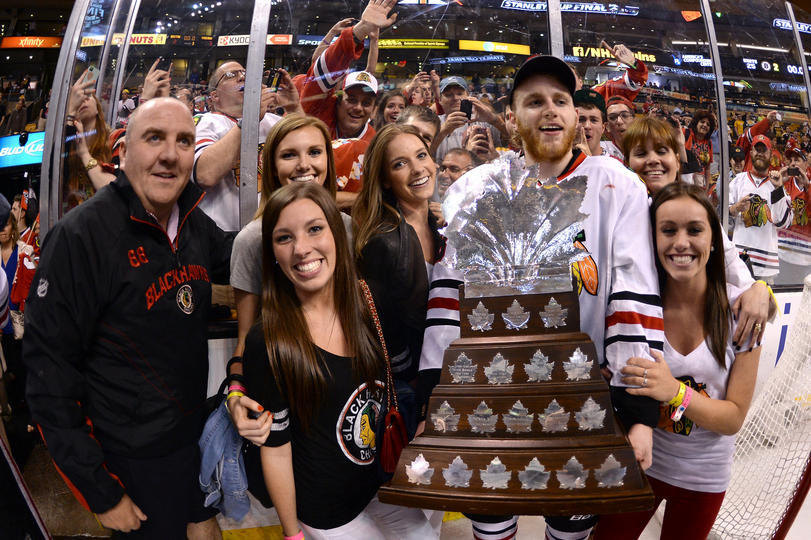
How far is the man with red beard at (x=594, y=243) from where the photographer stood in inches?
68.0

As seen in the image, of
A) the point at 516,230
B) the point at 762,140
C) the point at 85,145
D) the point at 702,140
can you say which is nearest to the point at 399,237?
the point at 516,230

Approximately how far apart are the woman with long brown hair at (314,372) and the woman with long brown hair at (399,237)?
195 mm

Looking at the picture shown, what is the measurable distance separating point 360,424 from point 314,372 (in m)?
0.24

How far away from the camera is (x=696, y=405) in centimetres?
183

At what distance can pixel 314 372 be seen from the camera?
167cm

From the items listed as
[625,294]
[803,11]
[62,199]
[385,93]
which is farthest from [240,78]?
[803,11]

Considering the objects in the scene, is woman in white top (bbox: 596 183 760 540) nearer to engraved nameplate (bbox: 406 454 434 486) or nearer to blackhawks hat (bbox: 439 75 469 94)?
engraved nameplate (bbox: 406 454 434 486)

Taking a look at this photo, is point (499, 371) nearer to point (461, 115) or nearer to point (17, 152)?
point (461, 115)

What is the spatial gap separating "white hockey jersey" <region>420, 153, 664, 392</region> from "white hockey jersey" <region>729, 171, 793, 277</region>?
5.10 ft

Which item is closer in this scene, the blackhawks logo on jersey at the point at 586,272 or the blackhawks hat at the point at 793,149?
the blackhawks logo on jersey at the point at 586,272

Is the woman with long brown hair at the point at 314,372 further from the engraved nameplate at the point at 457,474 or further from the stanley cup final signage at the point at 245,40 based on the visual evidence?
the stanley cup final signage at the point at 245,40

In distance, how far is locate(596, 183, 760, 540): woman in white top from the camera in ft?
6.15

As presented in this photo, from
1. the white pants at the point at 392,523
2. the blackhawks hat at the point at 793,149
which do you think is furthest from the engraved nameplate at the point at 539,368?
the blackhawks hat at the point at 793,149

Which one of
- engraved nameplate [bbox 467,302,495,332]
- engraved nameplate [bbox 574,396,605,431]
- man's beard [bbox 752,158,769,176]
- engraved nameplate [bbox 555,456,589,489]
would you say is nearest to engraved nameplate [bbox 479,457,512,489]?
engraved nameplate [bbox 555,456,589,489]
